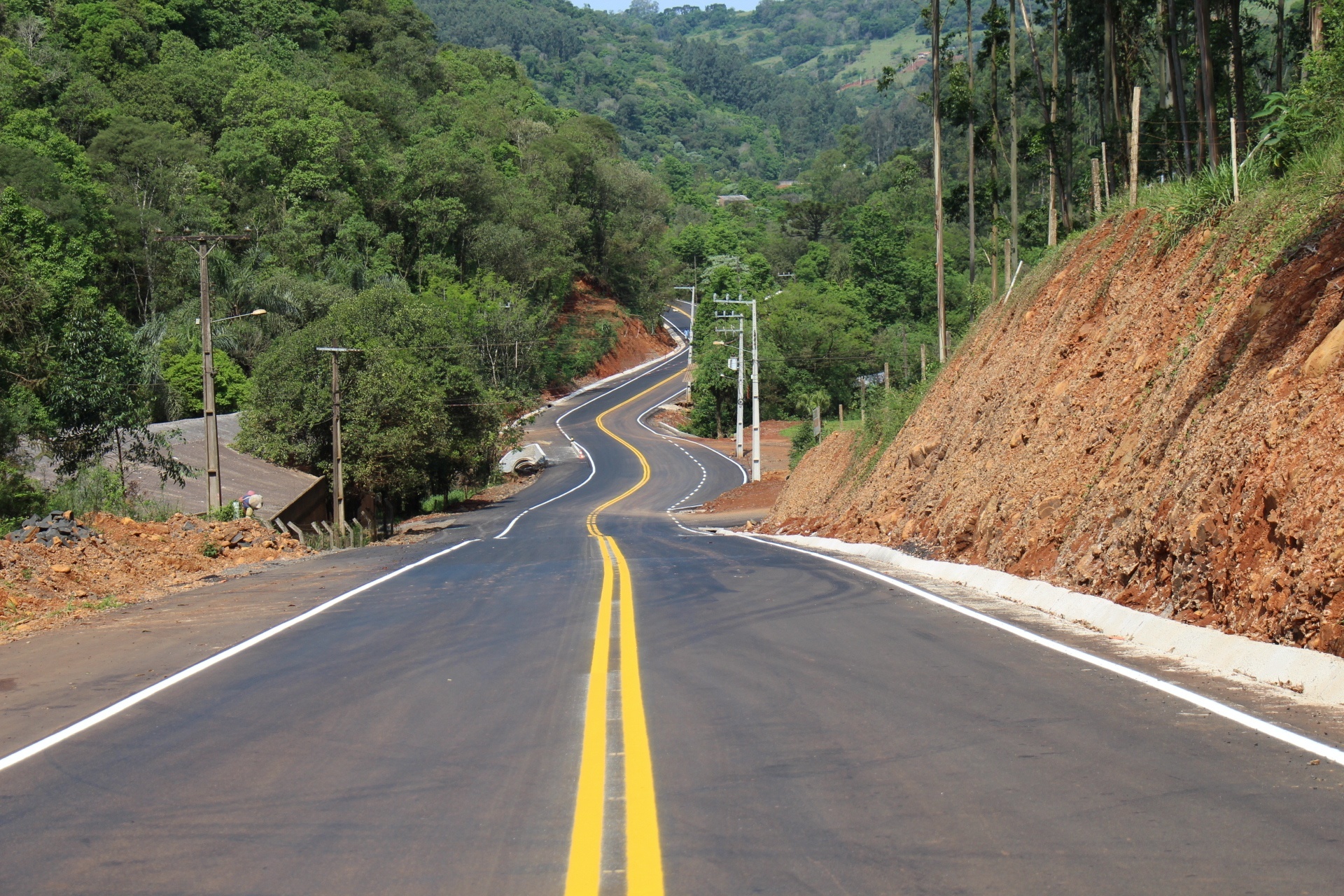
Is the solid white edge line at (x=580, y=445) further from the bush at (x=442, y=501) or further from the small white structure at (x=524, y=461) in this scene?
the bush at (x=442, y=501)

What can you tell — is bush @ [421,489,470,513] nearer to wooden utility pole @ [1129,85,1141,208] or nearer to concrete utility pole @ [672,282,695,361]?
concrete utility pole @ [672,282,695,361]

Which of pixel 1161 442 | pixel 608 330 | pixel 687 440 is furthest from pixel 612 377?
pixel 1161 442

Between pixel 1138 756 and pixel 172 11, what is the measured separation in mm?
124347

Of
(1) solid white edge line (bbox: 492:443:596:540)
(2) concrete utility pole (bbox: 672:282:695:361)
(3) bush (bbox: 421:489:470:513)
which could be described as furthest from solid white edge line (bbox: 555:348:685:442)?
(3) bush (bbox: 421:489:470:513)

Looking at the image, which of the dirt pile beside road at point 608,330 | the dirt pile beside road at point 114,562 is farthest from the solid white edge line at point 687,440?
the dirt pile beside road at point 114,562

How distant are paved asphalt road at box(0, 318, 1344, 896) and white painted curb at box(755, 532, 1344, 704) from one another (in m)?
0.93

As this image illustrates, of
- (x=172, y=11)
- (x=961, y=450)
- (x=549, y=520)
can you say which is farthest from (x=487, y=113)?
(x=961, y=450)

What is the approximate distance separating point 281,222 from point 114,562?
73.4 metres

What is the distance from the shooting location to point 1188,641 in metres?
8.83

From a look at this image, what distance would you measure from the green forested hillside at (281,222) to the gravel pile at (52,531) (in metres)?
5.00

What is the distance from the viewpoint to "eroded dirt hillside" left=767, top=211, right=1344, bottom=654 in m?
9.13

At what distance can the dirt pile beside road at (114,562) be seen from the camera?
15867 millimetres

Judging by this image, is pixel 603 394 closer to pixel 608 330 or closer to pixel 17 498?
pixel 608 330

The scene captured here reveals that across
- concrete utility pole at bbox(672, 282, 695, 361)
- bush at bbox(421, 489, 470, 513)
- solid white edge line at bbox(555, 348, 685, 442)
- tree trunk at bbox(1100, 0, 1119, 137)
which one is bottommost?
bush at bbox(421, 489, 470, 513)
